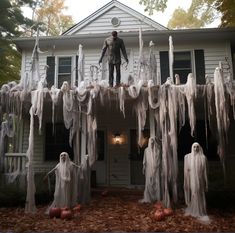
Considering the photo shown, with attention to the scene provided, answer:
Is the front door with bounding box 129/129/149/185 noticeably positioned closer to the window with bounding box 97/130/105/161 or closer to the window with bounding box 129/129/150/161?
the window with bounding box 129/129/150/161

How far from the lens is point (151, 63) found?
9930 millimetres

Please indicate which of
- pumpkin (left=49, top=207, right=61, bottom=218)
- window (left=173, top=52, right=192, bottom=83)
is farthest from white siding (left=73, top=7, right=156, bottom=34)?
pumpkin (left=49, top=207, right=61, bottom=218)

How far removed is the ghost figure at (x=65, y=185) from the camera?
769 centimetres

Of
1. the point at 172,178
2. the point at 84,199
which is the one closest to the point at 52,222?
the point at 84,199

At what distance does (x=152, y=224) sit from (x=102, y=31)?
8.85 meters

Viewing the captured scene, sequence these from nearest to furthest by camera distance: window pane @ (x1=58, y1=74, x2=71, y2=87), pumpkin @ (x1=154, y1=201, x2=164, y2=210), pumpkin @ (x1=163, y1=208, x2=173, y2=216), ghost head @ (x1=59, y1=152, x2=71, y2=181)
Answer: pumpkin @ (x1=163, y1=208, x2=173, y2=216)
pumpkin @ (x1=154, y1=201, x2=164, y2=210)
ghost head @ (x1=59, y1=152, x2=71, y2=181)
window pane @ (x1=58, y1=74, x2=71, y2=87)

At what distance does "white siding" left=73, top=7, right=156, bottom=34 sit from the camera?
42.3ft

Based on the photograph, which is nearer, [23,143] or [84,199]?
[84,199]

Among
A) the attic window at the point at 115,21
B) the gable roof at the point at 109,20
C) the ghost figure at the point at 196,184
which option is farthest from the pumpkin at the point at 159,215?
the attic window at the point at 115,21

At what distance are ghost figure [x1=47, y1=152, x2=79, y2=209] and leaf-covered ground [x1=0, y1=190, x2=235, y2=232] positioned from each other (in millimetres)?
407

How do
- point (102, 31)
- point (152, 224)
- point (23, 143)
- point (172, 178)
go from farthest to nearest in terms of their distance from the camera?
point (102, 31) → point (23, 143) → point (172, 178) → point (152, 224)

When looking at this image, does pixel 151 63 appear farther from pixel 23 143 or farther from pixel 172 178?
pixel 23 143

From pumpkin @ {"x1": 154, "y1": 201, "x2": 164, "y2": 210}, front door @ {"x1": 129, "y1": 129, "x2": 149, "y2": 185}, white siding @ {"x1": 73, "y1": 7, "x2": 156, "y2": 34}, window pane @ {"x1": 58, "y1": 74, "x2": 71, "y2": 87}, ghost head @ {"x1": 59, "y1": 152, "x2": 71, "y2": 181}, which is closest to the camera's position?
pumpkin @ {"x1": 154, "y1": 201, "x2": 164, "y2": 210}

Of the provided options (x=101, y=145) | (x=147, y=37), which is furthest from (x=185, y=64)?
(x=101, y=145)
